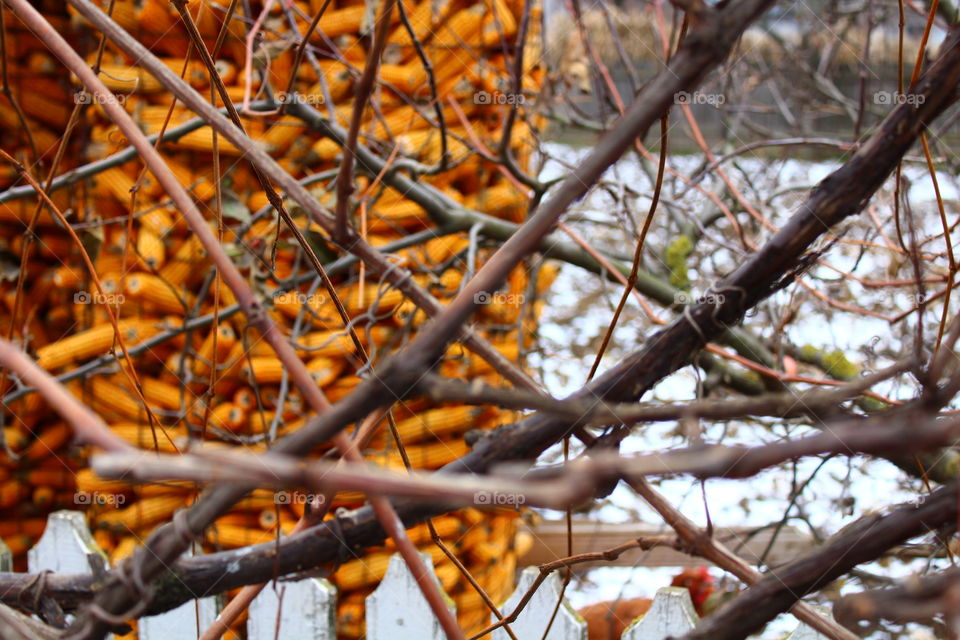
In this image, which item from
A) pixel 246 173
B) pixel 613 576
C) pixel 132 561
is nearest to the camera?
pixel 132 561

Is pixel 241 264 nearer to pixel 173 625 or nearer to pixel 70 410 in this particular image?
pixel 173 625

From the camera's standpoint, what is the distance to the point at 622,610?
1088 mm

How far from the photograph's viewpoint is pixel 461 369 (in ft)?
3.82

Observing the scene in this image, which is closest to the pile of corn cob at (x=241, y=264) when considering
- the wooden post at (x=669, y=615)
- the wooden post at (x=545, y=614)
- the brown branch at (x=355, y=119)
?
the wooden post at (x=545, y=614)

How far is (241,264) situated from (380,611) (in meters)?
0.48

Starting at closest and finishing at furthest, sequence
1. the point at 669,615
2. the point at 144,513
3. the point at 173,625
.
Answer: the point at 669,615 → the point at 173,625 → the point at 144,513

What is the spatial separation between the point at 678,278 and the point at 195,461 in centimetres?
106

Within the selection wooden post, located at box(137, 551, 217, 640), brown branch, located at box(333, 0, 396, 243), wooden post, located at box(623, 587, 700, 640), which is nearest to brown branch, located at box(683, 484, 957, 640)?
brown branch, located at box(333, 0, 396, 243)

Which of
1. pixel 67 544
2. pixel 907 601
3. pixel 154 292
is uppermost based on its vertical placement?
pixel 154 292

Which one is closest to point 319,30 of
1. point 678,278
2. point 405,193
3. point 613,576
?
point 405,193

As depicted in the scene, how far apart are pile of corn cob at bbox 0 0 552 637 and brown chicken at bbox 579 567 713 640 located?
0.51 ft

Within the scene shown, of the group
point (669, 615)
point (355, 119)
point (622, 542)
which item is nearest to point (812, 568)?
point (355, 119)

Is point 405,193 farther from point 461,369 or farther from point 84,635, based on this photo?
point 84,635

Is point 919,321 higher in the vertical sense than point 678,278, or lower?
lower
